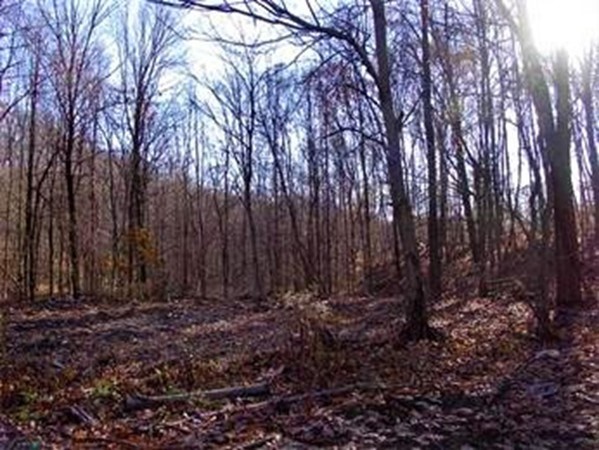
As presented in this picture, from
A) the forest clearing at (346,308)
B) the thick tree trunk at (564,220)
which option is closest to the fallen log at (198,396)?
the forest clearing at (346,308)

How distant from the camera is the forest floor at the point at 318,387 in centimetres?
614

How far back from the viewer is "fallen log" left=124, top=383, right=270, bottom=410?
23.9ft

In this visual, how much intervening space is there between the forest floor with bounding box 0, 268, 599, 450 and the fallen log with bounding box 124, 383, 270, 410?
0.14 feet

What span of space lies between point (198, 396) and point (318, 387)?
130 cm

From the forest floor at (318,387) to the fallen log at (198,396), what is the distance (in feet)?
0.14

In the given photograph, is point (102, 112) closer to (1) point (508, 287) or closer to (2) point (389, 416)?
(1) point (508, 287)

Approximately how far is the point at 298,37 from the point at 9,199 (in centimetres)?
2690

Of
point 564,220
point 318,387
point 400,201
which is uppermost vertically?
point 400,201

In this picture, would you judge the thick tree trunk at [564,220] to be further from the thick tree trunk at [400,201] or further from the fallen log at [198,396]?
the fallen log at [198,396]

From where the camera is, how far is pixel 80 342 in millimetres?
13539

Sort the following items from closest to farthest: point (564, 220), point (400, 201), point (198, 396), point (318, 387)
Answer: point (198, 396)
point (318, 387)
point (400, 201)
point (564, 220)

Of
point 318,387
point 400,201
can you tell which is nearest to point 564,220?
point 400,201

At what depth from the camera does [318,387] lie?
25.7 ft

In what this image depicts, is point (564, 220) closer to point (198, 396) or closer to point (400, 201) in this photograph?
point (400, 201)
